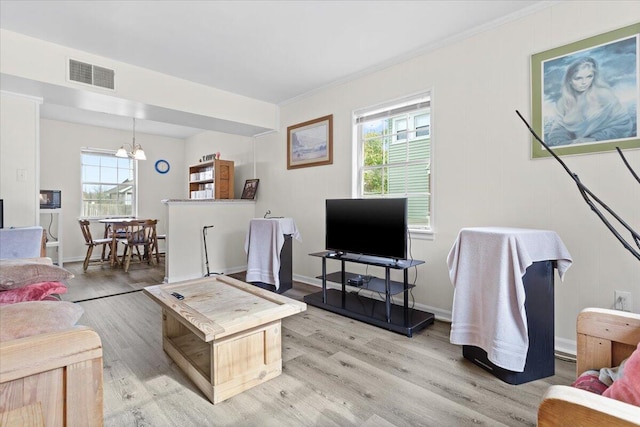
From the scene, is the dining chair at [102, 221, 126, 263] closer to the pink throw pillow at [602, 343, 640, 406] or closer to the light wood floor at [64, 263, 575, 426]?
the light wood floor at [64, 263, 575, 426]

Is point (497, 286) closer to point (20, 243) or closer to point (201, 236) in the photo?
point (20, 243)

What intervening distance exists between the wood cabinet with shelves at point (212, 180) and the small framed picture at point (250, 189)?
359mm

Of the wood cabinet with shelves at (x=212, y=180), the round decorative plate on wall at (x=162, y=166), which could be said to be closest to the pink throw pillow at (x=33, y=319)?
the wood cabinet with shelves at (x=212, y=180)

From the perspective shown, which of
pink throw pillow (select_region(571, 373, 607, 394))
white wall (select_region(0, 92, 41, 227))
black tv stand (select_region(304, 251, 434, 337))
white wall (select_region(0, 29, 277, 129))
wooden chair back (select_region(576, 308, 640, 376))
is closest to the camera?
pink throw pillow (select_region(571, 373, 607, 394))

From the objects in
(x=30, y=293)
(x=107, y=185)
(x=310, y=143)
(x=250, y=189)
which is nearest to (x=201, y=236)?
(x=250, y=189)

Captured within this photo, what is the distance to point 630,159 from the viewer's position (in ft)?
6.73

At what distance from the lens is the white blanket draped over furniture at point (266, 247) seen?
12.1ft

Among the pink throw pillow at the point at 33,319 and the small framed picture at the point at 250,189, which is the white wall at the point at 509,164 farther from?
the pink throw pillow at the point at 33,319

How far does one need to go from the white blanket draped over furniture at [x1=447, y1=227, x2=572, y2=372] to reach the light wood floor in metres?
0.23

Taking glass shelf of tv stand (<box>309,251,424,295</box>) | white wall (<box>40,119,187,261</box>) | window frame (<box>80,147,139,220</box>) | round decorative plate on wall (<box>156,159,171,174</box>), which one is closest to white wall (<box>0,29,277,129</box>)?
glass shelf of tv stand (<box>309,251,424,295</box>)

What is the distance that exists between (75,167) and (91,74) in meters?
3.79

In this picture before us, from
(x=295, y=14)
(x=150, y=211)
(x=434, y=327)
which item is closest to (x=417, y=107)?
(x=295, y=14)

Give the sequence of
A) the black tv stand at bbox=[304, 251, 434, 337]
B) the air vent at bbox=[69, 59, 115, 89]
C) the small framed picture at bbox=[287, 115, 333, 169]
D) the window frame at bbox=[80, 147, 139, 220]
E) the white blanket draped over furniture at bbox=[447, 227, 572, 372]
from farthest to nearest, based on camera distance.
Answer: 1. the window frame at bbox=[80, 147, 139, 220]
2. the small framed picture at bbox=[287, 115, 333, 169]
3. the air vent at bbox=[69, 59, 115, 89]
4. the black tv stand at bbox=[304, 251, 434, 337]
5. the white blanket draped over furniture at bbox=[447, 227, 572, 372]

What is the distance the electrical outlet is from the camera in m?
2.05
